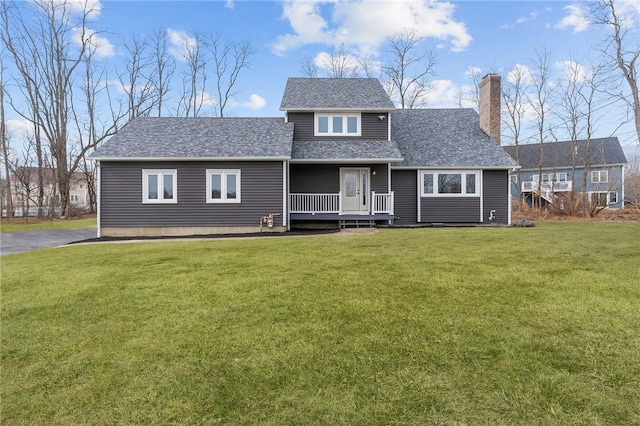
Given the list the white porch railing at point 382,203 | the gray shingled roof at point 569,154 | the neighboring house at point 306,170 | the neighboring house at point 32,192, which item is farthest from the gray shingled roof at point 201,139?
the gray shingled roof at point 569,154

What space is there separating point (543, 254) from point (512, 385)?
18.8ft

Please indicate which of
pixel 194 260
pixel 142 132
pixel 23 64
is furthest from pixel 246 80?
pixel 194 260

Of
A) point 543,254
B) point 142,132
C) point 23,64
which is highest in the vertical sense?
point 23,64

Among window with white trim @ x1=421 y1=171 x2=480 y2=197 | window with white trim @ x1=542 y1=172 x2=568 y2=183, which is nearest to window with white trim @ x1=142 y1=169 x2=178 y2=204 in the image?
window with white trim @ x1=421 y1=171 x2=480 y2=197

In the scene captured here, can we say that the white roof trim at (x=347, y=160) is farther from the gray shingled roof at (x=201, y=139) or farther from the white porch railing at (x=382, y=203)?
the white porch railing at (x=382, y=203)

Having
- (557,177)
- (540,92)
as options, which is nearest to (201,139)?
(540,92)

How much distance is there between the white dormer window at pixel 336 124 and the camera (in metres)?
16.8

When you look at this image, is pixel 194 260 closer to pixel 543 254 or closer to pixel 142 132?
pixel 543 254

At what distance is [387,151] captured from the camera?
15.6 meters

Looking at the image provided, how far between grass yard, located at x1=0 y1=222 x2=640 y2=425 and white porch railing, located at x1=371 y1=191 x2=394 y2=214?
8.85 m

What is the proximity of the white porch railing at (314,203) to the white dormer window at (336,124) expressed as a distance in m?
3.31

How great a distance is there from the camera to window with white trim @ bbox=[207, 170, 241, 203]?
1451cm

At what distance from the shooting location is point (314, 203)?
15.7 metres

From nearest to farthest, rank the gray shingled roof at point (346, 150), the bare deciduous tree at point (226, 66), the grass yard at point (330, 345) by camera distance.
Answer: the grass yard at point (330, 345) < the gray shingled roof at point (346, 150) < the bare deciduous tree at point (226, 66)
